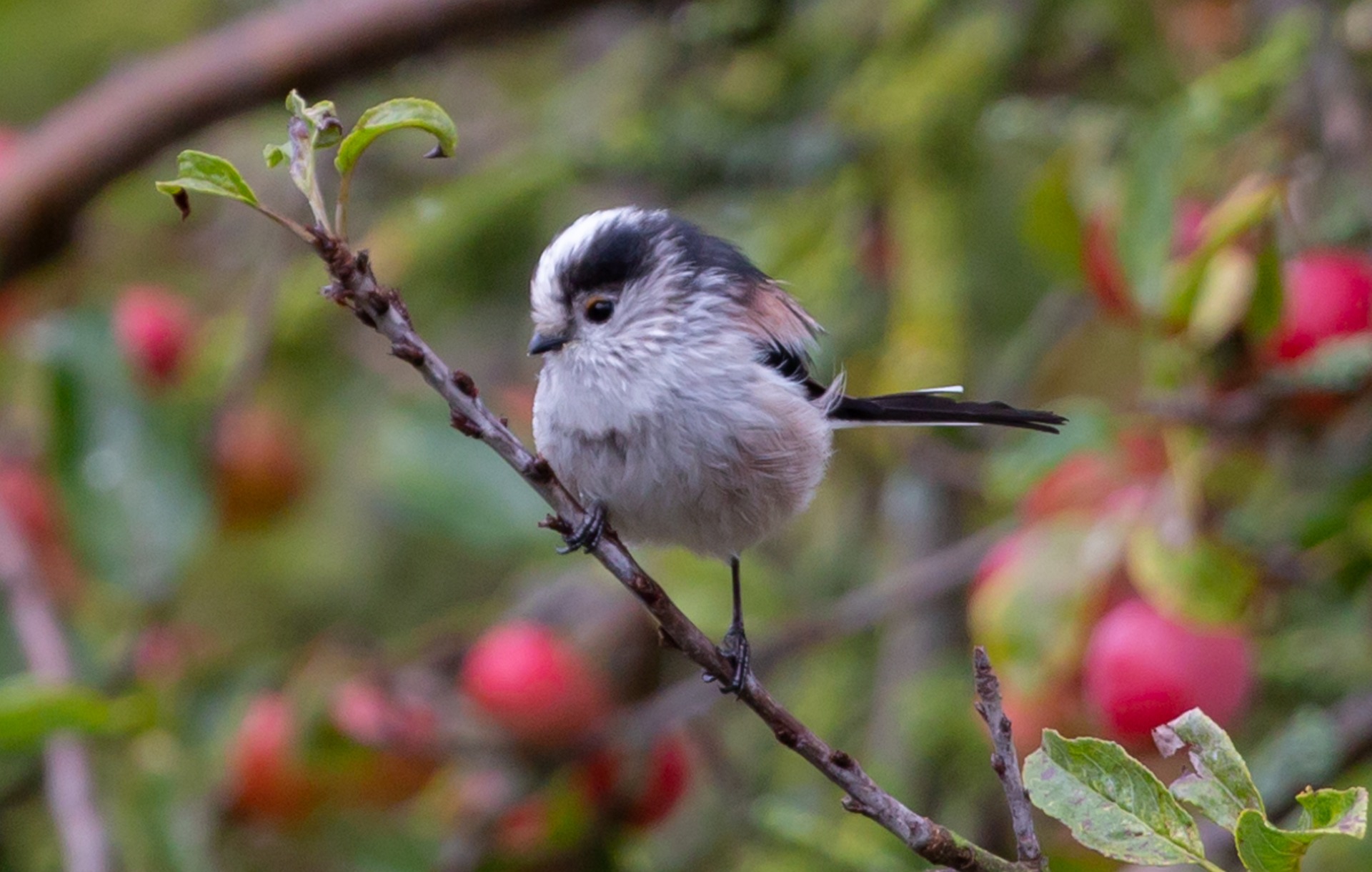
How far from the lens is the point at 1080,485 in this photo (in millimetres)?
2488

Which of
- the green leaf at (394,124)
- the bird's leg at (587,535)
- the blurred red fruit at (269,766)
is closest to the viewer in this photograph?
the green leaf at (394,124)

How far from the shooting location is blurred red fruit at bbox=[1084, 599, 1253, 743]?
7.10 ft

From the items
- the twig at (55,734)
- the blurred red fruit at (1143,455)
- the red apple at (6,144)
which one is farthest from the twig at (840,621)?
the red apple at (6,144)

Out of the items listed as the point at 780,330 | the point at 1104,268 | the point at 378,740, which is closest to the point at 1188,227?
the point at 1104,268

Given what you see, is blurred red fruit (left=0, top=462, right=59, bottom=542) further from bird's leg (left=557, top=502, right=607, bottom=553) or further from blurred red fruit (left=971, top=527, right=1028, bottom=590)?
blurred red fruit (left=971, top=527, right=1028, bottom=590)

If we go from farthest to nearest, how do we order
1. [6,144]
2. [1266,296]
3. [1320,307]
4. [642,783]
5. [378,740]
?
1. [6,144]
2. [642,783]
3. [378,740]
4. [1320,307]
5. [1266,296]

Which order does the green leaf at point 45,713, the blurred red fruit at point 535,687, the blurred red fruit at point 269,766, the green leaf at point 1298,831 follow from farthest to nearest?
the blurred red fruit at point 269,766 → the blurred red fruit at point 535,687 → the green leaf at point 45,713 → the green leaf at point 1298,831

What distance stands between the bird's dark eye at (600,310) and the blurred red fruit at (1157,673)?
92cm

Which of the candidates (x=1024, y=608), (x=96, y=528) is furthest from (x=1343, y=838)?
(x=96, y=528)

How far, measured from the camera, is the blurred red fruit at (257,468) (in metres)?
3.30

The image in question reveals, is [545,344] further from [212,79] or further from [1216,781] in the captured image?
[212,79]

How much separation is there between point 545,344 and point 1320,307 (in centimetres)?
121

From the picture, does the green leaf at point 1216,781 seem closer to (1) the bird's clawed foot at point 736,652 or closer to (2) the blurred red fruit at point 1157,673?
(1) the bird's clawed foot at point 736,652

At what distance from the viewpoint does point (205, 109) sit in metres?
3.46
